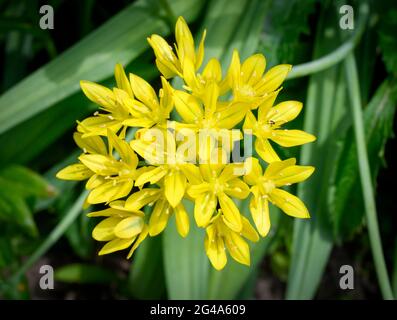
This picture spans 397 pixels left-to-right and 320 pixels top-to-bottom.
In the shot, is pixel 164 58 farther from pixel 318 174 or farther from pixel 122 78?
pixel 318 174

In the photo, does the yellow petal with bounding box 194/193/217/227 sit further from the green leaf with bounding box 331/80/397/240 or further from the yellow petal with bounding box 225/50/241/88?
the green leaf with bounding box 331/80/397/240

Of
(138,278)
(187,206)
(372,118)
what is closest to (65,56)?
(187,206)

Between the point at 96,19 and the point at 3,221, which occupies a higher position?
the point at 96,19

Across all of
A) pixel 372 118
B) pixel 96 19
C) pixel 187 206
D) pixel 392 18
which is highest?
pixel 96 19

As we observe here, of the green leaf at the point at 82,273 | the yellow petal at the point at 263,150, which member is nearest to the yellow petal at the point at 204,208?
the yellow petal at the point at 263,150

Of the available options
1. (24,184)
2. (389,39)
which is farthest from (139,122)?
(389,39)

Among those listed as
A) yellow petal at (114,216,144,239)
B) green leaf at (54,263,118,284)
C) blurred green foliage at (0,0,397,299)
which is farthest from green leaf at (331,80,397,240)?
green leaf at (54,263,118,284)
